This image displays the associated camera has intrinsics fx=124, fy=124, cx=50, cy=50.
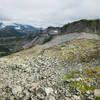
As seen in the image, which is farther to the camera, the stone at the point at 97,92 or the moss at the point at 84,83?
the moss at the point at 84,83

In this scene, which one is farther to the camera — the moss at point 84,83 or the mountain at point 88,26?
the mountain at point 88,26

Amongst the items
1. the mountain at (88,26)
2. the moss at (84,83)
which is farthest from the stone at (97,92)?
the mountain at (88,26)

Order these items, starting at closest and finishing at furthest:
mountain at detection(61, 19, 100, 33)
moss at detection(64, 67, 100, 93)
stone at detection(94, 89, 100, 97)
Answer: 1. stone at detection(94, 89, 100, 97)
2. moss at detection(64, 67, 100, 93)
3. mountain at detection(61, 19, 100, 33)

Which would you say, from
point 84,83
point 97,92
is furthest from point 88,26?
point 97,92

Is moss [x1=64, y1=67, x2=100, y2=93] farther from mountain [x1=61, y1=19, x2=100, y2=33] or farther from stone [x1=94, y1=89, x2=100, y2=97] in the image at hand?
mountain [x1=61, y1=19, x2=100, y2=33]

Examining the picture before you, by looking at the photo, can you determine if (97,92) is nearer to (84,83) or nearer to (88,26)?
(84,83)

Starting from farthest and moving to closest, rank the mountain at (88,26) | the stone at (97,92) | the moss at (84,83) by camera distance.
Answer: the mountain at (88,26) → the moss at (84,83) → the stone at (97,92)

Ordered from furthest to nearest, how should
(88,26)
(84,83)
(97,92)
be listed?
(88,26) < (84,83) < (97,92)

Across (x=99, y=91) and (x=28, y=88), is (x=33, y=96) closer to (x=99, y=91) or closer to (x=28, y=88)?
(x=28, y=88)

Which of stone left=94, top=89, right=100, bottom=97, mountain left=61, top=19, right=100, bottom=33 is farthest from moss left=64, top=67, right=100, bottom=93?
mountain left=61, top=19, right=100, bottom=33

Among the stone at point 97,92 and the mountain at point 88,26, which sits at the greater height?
the mountain at point 88,26

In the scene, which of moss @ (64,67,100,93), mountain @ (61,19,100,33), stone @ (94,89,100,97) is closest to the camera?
stone @ (94,89,100,97)

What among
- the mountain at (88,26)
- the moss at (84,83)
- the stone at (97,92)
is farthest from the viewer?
the mountain at (88,26)

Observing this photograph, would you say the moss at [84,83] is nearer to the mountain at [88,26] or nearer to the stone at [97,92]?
the stone at [97,92]
